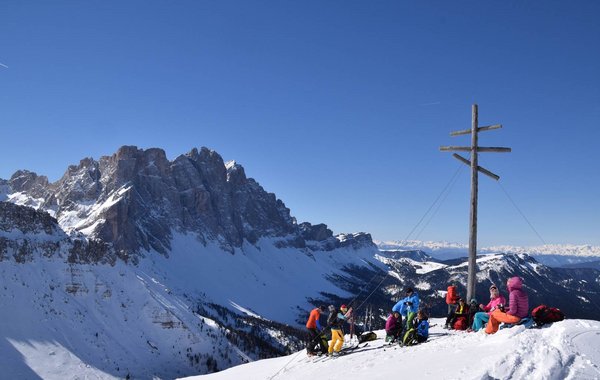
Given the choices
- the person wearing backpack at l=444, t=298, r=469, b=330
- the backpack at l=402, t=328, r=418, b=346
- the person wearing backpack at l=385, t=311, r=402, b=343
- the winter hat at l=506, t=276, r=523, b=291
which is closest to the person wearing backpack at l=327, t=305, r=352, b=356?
the person wearing backpack at l=385, t=311, r=402, b=343

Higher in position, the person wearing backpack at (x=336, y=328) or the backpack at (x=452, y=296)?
the backpack at (x=452, y=296)

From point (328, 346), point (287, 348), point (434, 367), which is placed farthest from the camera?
point (287, 348)

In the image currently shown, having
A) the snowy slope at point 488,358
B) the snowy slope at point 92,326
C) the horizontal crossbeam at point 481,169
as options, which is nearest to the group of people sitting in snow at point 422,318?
the snowy slope at point 488,358

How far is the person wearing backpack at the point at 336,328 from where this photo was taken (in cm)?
1944

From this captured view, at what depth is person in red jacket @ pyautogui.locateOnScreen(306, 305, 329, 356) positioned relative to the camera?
20031 millimetres

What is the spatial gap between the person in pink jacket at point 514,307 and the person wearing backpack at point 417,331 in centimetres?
321

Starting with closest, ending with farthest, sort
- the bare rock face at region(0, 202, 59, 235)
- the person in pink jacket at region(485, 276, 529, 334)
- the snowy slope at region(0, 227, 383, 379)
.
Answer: the person in pink jacket at region(485, 276, 529, 334) → the snowy slope at region(0, 227, 383, 379) → the bare rock face at region(0, 202, 59, 235)

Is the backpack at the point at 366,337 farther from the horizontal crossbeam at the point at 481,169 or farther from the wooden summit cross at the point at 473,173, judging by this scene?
the horizontal crossbeam at the point at 481,169

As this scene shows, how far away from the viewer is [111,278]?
113 m

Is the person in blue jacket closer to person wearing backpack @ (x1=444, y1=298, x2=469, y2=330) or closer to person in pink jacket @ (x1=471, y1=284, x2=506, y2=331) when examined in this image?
Result: person wearing backpack @ (x1=444, y1=298, x2=469, y2=330)

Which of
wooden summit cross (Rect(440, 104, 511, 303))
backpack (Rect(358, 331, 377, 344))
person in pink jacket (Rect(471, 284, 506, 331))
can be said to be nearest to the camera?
person in pink jacket (Rect(471, 284, 506, 331))

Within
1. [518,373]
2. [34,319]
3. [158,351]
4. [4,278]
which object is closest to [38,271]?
[4,278]

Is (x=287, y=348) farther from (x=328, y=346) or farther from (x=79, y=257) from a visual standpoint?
(x=328, y=346)

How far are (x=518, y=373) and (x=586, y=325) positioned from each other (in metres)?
4.32
